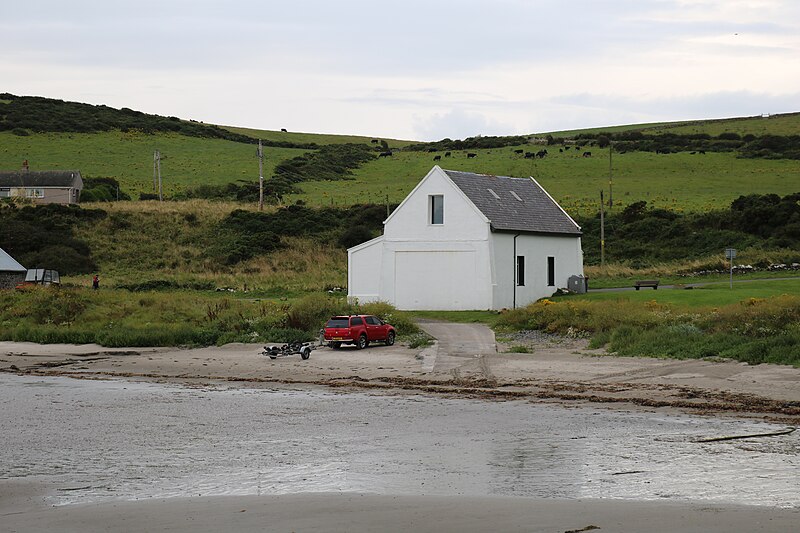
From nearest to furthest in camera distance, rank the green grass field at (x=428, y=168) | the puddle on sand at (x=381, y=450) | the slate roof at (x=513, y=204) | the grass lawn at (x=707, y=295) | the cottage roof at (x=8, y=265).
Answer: the puddle on sand at (x=381, y=450), the grass lawn at (x=707, y=295), the slate roof at (x=513, y=204), the cottage roof at (x=8, y=265), the green grass field at (x=428, y=168)

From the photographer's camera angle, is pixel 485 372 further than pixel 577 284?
No

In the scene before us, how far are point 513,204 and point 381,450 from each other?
1370 inches

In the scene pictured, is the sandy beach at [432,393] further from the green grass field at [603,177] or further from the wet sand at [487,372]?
the green grass field at [603,177]

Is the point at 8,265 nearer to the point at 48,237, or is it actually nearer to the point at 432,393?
the point at 48,237

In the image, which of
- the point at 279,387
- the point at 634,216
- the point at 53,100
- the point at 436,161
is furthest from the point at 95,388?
the point at 53,100

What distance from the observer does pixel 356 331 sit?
34.2 metres

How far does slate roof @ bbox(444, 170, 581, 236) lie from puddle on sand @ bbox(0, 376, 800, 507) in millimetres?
25102

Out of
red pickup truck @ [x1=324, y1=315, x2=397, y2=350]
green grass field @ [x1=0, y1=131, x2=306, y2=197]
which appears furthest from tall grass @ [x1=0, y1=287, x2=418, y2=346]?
green grass field @ [x1=0, y1=131, x2=306, y2=197]

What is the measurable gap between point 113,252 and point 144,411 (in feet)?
197

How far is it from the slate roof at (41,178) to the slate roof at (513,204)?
59.0 metres

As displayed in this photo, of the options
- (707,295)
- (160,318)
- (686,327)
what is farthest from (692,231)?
(686,327)

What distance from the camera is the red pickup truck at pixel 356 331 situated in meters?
34.0

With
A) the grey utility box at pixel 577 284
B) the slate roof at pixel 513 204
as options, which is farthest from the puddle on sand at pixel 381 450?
the grey utility box at pixel 577 284

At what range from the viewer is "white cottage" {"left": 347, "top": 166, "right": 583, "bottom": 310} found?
46.8 m
